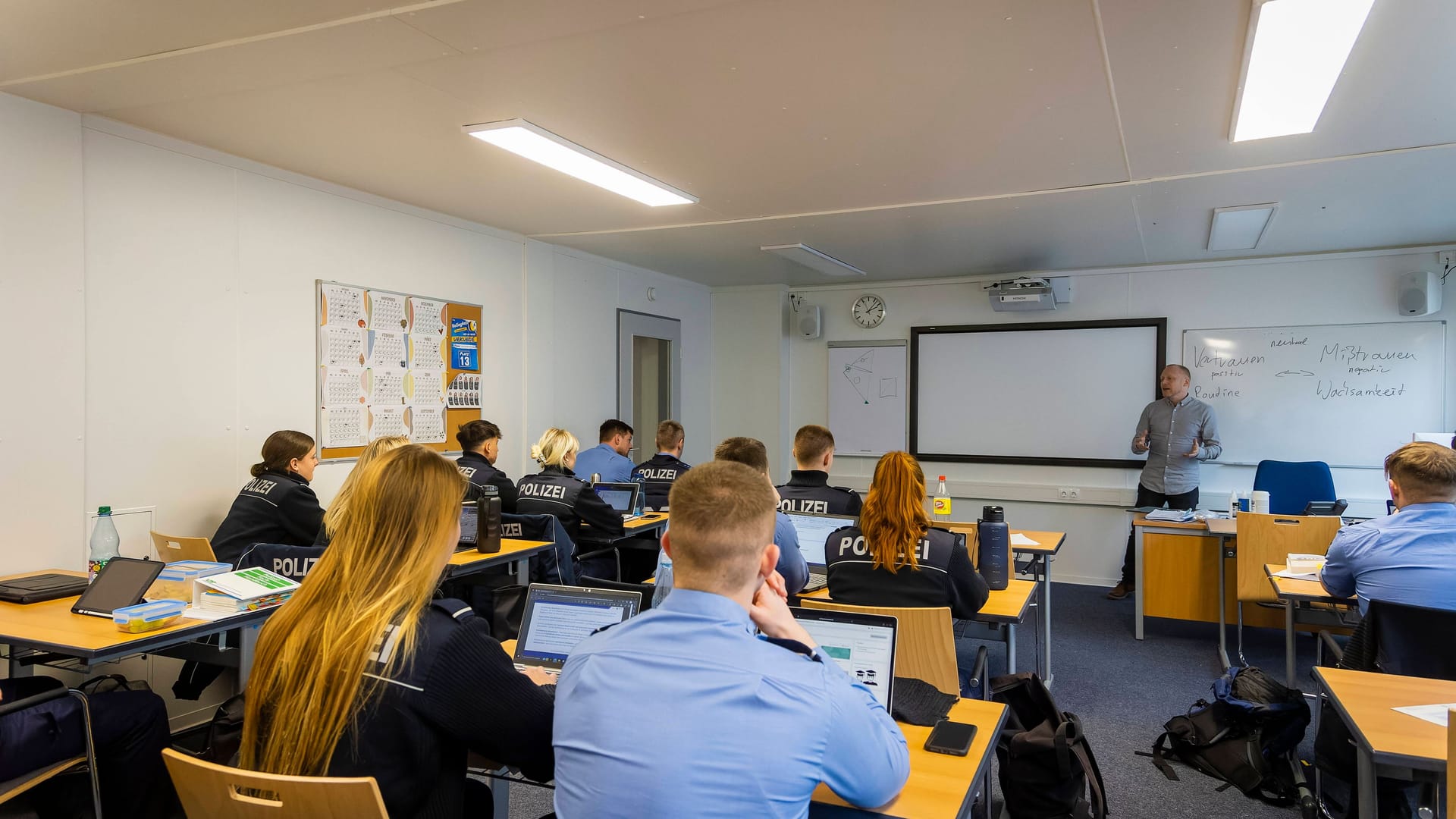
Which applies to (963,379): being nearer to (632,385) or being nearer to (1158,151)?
(632,385)

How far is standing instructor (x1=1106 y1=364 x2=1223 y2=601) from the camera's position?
6.30 meters

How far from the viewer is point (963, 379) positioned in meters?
7.55

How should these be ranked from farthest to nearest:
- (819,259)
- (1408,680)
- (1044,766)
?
(819,259)
(1044,766)
(1408,680)

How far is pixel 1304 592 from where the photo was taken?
3.42 metres

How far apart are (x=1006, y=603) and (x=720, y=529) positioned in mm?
2292

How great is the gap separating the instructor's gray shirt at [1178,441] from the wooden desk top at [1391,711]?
4373 millimetres

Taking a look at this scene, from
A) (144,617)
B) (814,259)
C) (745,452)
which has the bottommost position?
(144,617)

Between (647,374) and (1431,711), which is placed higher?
(647,374)

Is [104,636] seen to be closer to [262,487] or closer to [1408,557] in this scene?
[262,487]

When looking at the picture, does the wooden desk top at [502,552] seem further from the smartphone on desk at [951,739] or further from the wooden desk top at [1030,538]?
the smartphone on desk at [951,739]

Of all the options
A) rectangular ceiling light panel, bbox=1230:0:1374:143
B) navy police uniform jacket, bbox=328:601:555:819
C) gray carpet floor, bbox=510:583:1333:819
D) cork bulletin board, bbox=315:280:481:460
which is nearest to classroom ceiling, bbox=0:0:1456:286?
rectangular ceiling light panel, bbox=1230:0:1374:143

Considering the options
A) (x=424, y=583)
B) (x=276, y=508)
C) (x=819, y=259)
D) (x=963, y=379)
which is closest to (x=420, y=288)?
(x=276, y=508)

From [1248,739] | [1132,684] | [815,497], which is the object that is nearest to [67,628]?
[815,497]

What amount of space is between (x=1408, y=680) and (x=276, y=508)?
13.0ft
